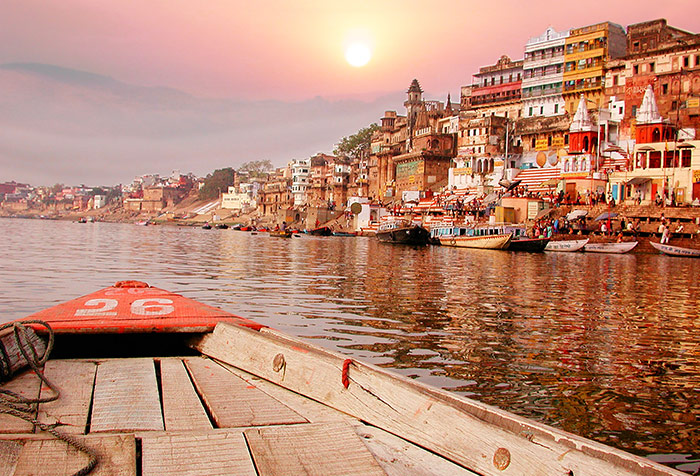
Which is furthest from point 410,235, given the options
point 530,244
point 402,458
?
point 402,458

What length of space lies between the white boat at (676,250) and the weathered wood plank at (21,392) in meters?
35.8

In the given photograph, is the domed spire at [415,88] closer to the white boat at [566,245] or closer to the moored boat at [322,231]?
the moored boat at [322,231]

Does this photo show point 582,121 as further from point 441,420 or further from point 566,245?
point 441,420

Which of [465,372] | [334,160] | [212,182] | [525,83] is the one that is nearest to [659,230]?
[525,83]

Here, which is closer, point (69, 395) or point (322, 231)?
point (69, 395)

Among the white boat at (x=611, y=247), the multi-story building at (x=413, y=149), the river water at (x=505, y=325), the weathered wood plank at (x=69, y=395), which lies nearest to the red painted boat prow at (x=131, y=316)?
the weathered wood plank at (x=69, y=395)

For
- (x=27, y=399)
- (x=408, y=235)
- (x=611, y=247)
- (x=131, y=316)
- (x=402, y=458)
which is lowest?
(x=611, y=247)

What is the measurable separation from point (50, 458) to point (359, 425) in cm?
148

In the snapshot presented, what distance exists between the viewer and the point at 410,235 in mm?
47719

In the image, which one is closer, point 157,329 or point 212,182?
point 157,329

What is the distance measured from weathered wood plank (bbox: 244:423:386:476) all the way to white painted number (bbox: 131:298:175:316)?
Result: 276 cm

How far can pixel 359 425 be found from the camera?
3.19 meters

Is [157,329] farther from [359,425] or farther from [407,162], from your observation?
[407,162]

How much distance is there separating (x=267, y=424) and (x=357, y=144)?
101735 millimetres
